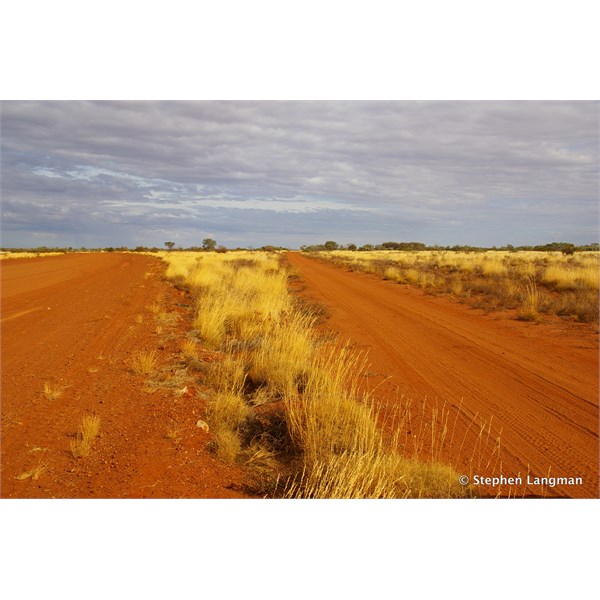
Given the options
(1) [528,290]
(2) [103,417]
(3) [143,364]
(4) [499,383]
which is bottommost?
(2) [103,417]

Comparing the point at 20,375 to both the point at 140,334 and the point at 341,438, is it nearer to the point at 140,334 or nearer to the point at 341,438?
the point at 140,334

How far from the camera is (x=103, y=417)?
5.33m

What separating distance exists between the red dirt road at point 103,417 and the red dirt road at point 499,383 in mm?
2495

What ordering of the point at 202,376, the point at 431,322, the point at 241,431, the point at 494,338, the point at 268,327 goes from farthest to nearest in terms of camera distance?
1. the point at 431,322
2. the point at 494,338
3. the point at 268,327
4. the point at 202,376
5. the point at 241,431

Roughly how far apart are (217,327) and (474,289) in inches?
466

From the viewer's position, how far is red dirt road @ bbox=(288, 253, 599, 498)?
4523 mm

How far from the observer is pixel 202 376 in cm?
678

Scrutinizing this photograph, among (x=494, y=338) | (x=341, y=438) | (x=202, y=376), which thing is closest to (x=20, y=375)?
(x=202, y=376)

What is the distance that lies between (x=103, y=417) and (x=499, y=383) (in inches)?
207

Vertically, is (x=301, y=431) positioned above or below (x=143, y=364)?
below

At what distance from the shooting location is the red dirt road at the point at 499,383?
452 centimetres

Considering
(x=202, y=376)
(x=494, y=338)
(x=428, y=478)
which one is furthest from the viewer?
(x=494, y=338)

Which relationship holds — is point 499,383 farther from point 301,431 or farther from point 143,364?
point 143,364

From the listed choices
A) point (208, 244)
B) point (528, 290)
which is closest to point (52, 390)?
point (528, 290)
